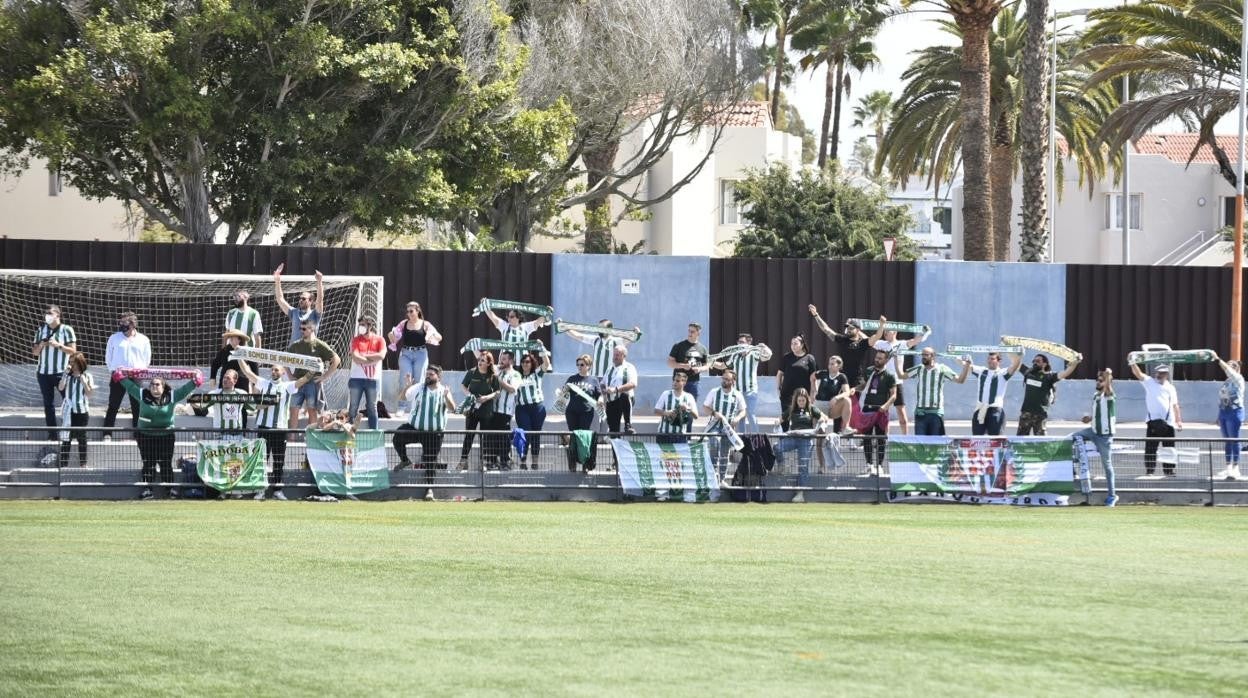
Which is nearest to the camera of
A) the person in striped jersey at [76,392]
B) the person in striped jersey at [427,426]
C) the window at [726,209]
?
the person in striped jersey at [427,426]

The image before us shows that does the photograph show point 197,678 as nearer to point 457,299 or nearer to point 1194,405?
point 457,299

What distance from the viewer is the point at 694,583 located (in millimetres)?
11070

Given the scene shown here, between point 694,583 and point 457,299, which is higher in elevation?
point 457,299

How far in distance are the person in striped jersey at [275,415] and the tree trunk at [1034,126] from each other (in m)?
16.4

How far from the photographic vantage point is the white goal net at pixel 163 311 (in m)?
22.7

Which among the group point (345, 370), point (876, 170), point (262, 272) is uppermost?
point (876, 170)

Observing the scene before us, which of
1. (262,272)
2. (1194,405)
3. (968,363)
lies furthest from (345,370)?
(1194,405)

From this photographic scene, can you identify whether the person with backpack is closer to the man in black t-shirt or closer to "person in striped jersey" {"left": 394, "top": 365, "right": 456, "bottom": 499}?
the man in black t-shirt

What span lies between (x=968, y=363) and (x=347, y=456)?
8.85 meters

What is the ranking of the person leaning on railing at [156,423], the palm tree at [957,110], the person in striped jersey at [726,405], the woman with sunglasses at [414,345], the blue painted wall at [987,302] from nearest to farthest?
the person leaning on railing at [156,423]
the person in striped jersey at [726,405]
the woman with sunglasses at [414,345]
the blue painted wall at [987,302]
the palm tree at [957,110]

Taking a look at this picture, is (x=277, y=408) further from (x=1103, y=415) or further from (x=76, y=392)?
(x=1103, y=415)

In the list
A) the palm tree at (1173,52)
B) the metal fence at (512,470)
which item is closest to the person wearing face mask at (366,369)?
the metal fence at (512,470)

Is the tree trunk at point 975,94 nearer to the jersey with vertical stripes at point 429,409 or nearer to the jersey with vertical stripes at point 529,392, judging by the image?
the jersey with vertical stripes at point 529,392

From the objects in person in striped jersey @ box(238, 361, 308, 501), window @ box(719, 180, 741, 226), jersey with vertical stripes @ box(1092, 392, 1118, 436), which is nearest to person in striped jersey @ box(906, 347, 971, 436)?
jersey with vertical stripes @ box(1092, 392, 1118, 436)
